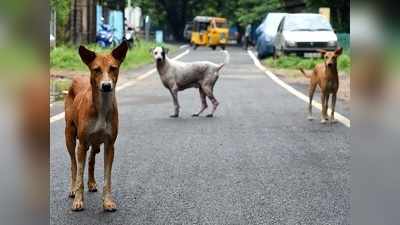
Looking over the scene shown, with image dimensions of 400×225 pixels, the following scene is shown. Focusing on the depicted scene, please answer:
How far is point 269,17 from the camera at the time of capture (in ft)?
98.5

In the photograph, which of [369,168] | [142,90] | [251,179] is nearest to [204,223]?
[251,179]

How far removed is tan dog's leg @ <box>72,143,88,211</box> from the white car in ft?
61.2

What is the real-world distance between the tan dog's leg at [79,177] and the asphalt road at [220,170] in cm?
7

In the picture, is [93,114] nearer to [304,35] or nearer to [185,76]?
[185,76]

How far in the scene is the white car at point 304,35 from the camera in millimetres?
22969

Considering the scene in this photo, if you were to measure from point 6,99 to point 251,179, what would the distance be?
4.47m

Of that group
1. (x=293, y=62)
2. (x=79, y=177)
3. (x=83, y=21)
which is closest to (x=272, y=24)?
(x=293, y=62)

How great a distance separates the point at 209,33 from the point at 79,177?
44148 millimetres

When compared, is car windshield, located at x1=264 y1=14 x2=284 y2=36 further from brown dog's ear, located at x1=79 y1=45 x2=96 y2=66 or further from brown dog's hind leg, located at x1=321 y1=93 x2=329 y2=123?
brown dog's ear, located at x1=79 y1=45 x2=96 y2=66

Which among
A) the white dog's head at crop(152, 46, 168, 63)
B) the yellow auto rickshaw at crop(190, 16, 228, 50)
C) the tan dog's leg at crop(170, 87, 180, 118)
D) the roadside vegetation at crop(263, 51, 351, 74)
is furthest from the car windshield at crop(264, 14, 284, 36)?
the white dog's head at crop(152, 46, 168, 63)

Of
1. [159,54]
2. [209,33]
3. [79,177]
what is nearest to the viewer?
[79,177]

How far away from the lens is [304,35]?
2353 centimetres

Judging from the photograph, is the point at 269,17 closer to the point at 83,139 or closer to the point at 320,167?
the point at 320,167

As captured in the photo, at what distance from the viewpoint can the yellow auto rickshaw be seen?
47.5 metres
